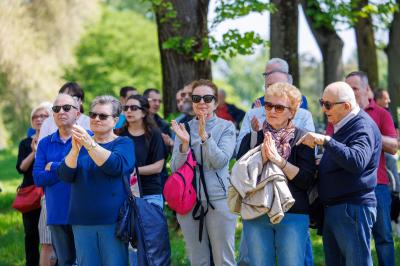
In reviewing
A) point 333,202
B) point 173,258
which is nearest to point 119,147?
point 333,202

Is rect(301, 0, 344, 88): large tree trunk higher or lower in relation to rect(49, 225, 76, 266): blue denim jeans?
higher

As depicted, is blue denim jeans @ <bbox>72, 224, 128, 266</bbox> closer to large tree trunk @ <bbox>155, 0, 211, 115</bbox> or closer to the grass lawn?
the grass lawn

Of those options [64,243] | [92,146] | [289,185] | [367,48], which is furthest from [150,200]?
[367,48]

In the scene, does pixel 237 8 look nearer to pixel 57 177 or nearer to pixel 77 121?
pixel 77 121

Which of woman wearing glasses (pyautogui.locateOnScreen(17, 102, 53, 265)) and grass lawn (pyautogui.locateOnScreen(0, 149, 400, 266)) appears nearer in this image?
woman wearing glasses (pyautogui.locateOnScreen(17, 102, 53, 265))

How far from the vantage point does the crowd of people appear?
5.84 metres

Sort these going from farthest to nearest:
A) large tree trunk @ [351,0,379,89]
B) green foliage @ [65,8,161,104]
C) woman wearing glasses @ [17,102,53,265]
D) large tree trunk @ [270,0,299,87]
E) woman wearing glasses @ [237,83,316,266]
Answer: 1. green foliage @ [65,8,161,104]
2. large tree trunk @ [351,0,379,89]
3. large tree trunk @ [270,0,299,87]
4. woman wearing glasses @ [17,102,53,265]
5. woman wearing glasses @ [237,83,316,266]

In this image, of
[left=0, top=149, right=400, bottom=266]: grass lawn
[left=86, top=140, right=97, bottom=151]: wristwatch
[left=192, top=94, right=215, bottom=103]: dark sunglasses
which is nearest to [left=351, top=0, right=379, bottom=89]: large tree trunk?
[left=0, top=149, right=400, bottom=266]: grass lawn

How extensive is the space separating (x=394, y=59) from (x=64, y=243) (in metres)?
13.6

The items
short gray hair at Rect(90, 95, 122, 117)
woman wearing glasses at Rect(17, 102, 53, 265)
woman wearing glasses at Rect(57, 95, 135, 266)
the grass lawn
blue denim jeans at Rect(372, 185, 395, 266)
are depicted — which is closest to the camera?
woman wearing glasses at Rect(57, 95, 135, 266)

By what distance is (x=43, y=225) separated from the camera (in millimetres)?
8109

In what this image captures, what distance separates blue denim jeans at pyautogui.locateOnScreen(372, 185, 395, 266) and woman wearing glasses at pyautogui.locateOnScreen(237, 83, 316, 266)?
1.62m

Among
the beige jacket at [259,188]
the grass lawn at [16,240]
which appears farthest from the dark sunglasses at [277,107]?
the grass lawn at [16,240]

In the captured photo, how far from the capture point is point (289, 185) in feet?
19.3
